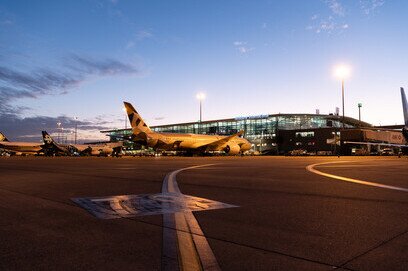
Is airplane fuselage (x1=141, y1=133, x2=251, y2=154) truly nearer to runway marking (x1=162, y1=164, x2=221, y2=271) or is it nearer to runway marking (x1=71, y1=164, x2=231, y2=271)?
runway marking (x1=71, y1=164, x2=231, y2=271)

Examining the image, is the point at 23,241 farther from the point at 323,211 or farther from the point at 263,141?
the point at 263,141

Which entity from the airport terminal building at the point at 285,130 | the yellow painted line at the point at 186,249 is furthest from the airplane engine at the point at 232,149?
the yellow painted line at the point at 186,249

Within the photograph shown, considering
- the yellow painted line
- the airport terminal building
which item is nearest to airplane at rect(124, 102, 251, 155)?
the airport terminal building

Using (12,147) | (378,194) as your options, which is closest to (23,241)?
(378,194)

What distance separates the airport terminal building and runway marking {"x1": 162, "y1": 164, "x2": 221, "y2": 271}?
101 metres

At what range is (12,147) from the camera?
8794 cm

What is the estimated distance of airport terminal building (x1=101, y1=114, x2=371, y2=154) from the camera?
105750 millimetres

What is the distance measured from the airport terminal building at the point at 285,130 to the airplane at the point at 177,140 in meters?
45.8

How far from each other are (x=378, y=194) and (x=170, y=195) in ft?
17.3

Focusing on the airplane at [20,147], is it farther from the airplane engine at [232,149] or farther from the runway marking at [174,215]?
the runway marking at [174,215]

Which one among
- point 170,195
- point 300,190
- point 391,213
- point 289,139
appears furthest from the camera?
point 289,139

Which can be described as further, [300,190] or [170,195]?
[300,190]

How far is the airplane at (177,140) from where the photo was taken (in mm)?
52875

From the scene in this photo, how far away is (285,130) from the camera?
378ft
